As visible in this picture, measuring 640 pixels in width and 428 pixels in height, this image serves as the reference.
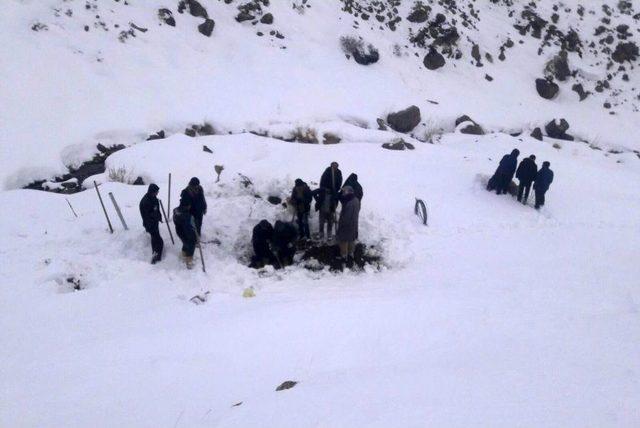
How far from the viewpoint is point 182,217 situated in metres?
7.07

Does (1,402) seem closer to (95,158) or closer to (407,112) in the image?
(95,158)

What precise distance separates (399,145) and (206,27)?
925cm

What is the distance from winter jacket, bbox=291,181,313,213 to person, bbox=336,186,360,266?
2.63 ft

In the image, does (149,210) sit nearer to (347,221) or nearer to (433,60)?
(347,221)

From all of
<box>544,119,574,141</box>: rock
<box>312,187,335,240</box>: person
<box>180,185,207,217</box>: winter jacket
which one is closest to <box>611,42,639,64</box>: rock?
<box>544,119,574,141</box>: rock

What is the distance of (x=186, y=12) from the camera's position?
17.0m

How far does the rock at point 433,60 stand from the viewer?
1981 cm

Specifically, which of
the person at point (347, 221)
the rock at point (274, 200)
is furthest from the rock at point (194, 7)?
the person at point (347, 221)

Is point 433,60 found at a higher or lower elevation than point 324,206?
higher

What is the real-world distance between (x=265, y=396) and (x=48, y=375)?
2.45 m

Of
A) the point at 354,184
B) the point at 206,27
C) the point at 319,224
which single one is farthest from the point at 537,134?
the point at 206,27

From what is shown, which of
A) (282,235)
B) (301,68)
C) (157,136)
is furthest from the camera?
(301,68)

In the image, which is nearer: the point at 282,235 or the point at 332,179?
the point at 282,235

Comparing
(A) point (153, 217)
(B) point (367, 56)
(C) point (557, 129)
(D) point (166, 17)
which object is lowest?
(A) point (153, 217)
